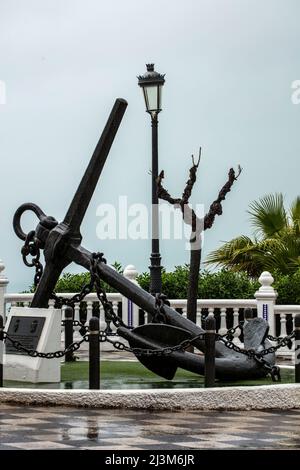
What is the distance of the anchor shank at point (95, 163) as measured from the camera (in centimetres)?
1981

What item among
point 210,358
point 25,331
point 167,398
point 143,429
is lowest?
point 143,429

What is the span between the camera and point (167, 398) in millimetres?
17500

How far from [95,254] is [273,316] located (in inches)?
281

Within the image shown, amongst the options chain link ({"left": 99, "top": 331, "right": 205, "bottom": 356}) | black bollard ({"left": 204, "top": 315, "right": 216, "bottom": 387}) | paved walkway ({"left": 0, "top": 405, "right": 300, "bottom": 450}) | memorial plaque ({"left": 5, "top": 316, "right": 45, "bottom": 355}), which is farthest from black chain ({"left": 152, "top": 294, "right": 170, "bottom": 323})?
paved walkway ({"left": 0, "top": 405, "right": 300, "bottom": 450})

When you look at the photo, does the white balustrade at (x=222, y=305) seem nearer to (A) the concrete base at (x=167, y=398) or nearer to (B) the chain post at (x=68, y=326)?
(B) the chain post at (x=68, y=326)

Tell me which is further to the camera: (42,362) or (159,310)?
(42,362)

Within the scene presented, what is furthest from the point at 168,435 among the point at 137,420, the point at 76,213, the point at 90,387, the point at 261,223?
the point at 261,223

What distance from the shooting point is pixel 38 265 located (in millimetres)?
20266

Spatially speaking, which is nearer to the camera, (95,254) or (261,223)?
(95,254)

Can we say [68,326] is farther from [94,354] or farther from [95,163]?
[94,354]

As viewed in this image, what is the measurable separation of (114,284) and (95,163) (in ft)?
5.40

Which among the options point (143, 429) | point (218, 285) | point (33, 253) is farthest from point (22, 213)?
→ point (218, 285)
